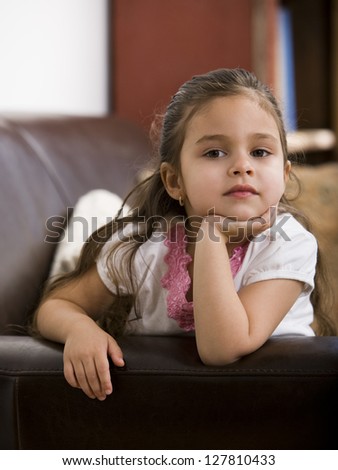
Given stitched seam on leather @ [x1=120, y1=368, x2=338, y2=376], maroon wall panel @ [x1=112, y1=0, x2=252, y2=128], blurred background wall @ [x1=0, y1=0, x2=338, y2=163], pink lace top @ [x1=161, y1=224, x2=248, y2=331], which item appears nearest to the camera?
stitched seam on leather @ [x1=120, y1=368, x2=338, y2=376]

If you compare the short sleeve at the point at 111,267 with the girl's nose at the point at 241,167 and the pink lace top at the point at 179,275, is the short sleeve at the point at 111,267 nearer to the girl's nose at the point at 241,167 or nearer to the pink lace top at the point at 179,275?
the pink lace top at the point at 179,275

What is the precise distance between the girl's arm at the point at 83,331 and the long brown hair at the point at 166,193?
0.03m

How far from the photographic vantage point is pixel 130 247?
144 centimetres

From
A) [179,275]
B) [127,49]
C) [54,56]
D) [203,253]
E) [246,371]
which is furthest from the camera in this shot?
[127,49]

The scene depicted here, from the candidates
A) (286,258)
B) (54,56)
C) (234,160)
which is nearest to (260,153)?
(234,160)

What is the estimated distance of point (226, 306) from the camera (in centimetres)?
117

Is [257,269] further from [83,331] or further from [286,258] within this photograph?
[83,331]

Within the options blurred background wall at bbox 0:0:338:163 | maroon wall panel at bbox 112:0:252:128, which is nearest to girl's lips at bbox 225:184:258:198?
blurred background wall at bbox 0:0:338:163

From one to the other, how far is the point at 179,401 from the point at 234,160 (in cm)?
39

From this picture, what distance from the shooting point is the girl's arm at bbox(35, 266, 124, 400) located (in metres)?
1.16

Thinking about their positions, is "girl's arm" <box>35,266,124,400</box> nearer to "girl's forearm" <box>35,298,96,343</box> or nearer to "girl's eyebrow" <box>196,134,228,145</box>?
"girl's forearm" <box>35,298,96,343</box>

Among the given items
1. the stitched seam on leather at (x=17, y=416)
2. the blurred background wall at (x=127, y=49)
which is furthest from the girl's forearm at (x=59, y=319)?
the blurred background wall at (x=127, y=49)

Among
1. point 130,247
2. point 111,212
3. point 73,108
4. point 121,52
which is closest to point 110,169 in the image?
point 111,212

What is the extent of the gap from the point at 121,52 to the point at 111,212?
1.38 m
